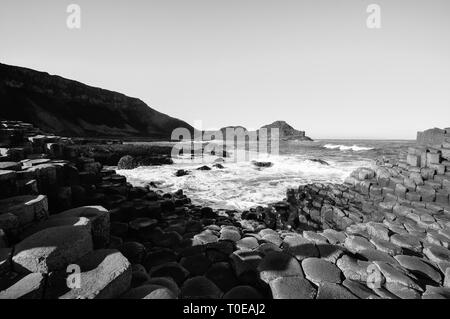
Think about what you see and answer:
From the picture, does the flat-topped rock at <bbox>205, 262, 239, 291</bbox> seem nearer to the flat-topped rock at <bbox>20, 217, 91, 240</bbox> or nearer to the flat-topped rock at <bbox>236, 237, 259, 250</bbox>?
the flat-topped rock at <bbox>236, 237, 259, 250</bbox>

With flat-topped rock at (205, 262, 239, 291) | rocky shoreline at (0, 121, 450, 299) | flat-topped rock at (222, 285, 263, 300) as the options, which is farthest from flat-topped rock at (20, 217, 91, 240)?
flat-topped rock at (222, 285, 263, 300)

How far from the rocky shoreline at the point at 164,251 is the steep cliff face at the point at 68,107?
187 ft

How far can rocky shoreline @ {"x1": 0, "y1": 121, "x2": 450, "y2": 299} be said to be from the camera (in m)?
2.48

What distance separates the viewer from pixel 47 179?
4.79 meters

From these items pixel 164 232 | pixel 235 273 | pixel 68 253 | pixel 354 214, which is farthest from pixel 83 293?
pixel 354 214

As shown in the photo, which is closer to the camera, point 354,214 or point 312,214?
point 354,214

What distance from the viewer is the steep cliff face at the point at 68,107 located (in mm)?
53969

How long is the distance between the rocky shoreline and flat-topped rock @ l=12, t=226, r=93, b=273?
0.01 m

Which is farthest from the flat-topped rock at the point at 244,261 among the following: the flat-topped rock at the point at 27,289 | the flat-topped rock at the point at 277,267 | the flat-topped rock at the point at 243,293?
the flat-topped rock at the point at 27,289

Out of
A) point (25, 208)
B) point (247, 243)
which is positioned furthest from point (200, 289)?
point (25, 208)

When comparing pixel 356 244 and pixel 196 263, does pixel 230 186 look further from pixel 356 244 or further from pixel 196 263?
pixel 196 263

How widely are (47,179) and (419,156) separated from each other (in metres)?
13.0

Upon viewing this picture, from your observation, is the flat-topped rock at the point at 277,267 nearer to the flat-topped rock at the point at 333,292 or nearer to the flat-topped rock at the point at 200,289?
the flat-topped rock at the point at 333,292
